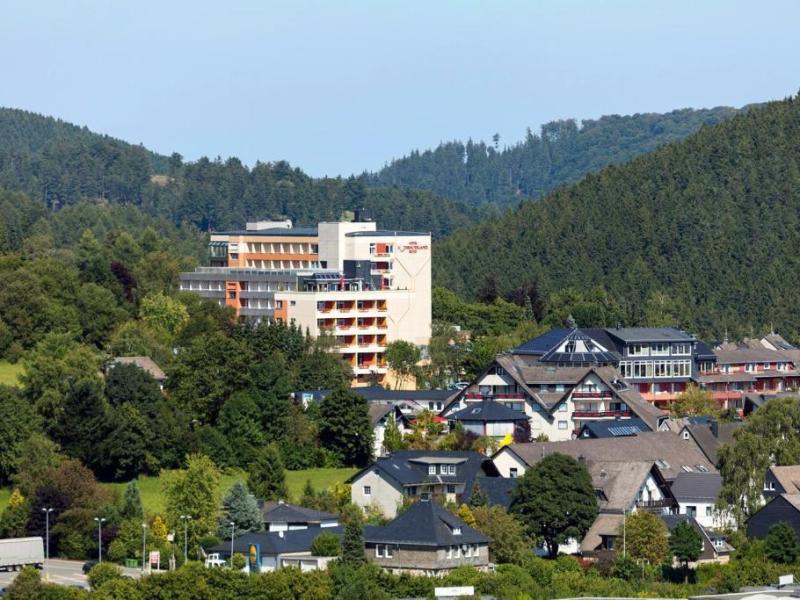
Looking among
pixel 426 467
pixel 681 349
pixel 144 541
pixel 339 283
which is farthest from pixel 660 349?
pixel 144 541

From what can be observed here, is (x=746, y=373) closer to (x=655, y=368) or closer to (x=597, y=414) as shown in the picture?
(x=655, y=368)

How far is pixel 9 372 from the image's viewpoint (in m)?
86.4

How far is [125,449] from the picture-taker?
69.6 metres

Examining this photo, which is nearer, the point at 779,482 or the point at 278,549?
the point at 278,549

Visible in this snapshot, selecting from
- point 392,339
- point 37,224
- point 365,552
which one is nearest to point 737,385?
point 392,339

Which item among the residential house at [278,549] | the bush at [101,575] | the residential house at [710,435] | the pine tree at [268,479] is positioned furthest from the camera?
the residential house at [710,435]

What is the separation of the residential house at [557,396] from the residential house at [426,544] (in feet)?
64.3

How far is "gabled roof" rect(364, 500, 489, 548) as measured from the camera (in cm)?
5584

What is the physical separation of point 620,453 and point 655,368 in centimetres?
1911

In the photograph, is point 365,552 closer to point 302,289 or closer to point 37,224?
point 302,289

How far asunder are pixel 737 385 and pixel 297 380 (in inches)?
815

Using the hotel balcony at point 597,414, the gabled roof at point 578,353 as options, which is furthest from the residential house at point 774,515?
the gabled roof at point 578,353

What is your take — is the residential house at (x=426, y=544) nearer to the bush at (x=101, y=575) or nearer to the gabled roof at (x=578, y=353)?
the bush at (x=101, y=575)

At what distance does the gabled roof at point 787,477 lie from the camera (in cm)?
6406
